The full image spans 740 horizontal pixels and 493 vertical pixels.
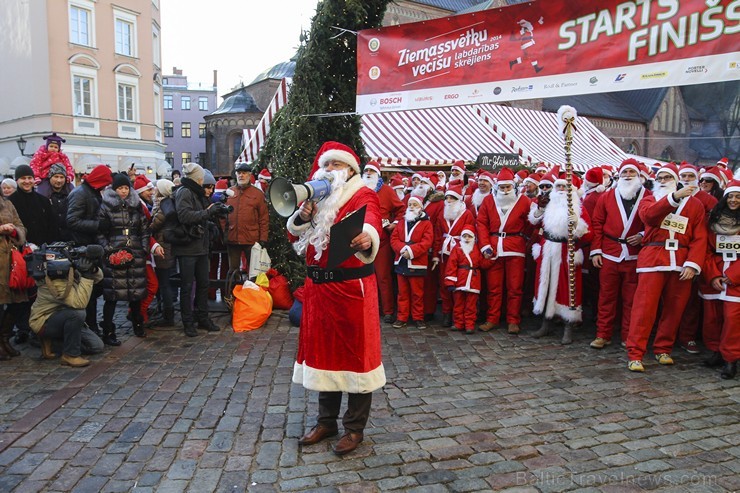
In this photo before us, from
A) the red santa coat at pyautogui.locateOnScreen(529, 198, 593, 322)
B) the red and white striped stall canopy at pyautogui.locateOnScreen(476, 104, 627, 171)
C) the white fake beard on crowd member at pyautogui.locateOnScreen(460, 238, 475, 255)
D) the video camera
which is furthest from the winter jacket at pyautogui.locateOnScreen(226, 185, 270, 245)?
the red and white striped stall canopy at pyautogui.locateOnScreen(476, 104, 627, 171)

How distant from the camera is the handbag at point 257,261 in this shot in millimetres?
7727

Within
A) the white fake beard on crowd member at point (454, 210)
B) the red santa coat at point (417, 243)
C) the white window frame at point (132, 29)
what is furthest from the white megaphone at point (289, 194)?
the white window frame at point (132, 29)

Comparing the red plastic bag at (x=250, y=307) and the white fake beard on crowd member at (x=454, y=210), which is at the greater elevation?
the white fake beard on crowd member at (x=454, y=210)

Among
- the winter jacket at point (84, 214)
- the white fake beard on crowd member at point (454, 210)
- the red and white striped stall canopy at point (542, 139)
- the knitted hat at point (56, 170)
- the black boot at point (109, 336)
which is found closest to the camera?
the winter jacket at point (84, 214)

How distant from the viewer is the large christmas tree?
8.04 metres

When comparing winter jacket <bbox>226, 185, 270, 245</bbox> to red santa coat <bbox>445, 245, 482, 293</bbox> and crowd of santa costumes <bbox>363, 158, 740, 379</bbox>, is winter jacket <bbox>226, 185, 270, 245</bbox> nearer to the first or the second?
crowd of santa costumes <bbox>363, 158, 740, 379</bbox>

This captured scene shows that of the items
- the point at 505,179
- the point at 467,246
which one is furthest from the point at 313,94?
the point at 467,246

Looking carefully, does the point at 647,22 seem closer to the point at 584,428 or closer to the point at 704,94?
the point at 584,428

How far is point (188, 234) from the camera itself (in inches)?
263

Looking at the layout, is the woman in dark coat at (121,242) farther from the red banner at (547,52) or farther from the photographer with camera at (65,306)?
the red banner at (547,52)

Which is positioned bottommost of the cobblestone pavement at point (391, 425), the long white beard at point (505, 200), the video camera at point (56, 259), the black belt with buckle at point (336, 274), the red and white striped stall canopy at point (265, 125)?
the cobblestone pavement at point (391, 425)

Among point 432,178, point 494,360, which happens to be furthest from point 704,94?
point 494,360

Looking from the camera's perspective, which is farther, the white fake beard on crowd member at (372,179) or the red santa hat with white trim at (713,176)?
the white fake beard on crowd member at (372,179)

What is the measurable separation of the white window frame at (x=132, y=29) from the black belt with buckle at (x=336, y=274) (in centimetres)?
3533
